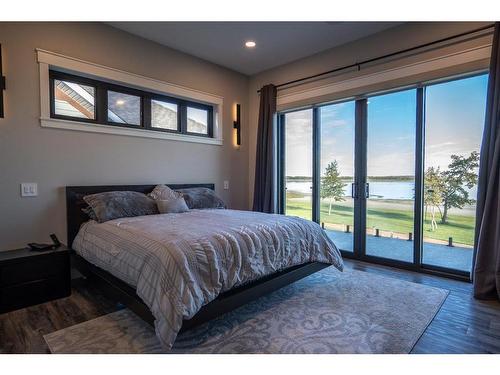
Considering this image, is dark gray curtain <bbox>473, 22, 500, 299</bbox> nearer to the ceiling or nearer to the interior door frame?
the interior door frame

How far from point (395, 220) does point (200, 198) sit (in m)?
2.57

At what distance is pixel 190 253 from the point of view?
1.86 metres

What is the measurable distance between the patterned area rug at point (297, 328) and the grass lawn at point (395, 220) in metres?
0.85

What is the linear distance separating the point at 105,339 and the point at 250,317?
1046mm

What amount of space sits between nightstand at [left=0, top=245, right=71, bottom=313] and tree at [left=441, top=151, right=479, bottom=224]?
13.3 ft

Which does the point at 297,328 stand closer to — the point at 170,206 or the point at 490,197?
the point at 170,206

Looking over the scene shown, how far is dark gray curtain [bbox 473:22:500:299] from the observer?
2602 mm

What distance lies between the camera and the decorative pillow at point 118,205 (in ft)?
9.27

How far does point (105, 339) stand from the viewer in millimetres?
1925

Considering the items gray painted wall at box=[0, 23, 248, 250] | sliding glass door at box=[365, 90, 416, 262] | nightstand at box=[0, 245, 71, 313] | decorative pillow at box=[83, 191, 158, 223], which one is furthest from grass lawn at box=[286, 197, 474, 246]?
nightstand at box=[0, 245, 71, 313]

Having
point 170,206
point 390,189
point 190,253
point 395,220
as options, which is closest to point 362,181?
point 390,189

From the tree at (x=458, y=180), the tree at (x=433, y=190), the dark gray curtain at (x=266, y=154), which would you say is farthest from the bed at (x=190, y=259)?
the dark gray curtain at (x=266, y=154)

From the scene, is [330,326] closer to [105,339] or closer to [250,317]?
[250,317]
